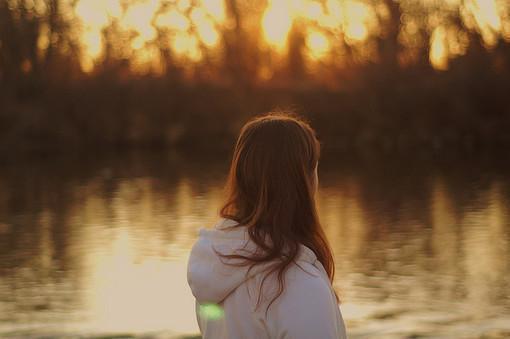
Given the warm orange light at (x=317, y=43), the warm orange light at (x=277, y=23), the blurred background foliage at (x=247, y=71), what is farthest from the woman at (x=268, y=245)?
the warm orange light at (x=317, y=43)

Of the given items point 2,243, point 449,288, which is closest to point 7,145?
point 2,243

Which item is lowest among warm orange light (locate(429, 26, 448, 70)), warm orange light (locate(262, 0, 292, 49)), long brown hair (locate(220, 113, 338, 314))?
long brown hair (locate(220, 113, 338, 314))

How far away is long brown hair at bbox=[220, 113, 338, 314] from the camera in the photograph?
2.05m

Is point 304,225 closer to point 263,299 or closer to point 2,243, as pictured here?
point 263,299

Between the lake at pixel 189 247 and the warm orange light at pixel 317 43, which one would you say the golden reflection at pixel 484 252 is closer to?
the lake at pixel 189 247

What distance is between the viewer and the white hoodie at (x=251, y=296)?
195 cm

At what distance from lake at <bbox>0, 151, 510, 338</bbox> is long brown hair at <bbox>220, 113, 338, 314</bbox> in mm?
1472

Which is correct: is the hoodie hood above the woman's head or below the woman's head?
below

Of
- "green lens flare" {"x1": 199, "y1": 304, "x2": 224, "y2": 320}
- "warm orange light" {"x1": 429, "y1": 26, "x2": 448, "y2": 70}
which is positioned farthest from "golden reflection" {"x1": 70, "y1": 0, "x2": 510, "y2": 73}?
"green lens flare" {"x1": 199, "y1": 304, "x2": 224, "y2": 320}

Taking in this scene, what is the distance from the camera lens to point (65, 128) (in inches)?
1612

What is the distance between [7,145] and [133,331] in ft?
105

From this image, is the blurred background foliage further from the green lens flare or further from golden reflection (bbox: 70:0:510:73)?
the green lens flare

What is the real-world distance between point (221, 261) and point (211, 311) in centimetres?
14

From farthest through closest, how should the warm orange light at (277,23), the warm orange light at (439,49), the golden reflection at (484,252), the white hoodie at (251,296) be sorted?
the warm orange light at (277,23) → the warm orange light at (439,49) → the golden reflection at (484,252) → the white hoodie at (251,296)
